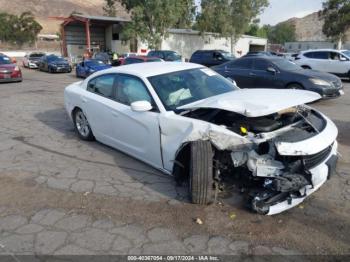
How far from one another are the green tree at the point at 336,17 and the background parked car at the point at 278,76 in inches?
1070

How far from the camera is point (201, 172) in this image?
143 inches

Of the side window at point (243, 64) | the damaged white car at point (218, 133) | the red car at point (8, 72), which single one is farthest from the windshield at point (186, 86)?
the red car at point (8, 72)

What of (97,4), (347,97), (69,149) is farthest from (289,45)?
(97,4)

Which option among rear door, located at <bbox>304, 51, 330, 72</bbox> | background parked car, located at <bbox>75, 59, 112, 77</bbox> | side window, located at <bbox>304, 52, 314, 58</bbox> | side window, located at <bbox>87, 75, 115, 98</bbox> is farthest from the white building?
side window, located at <bbox>87, 75, 115, 98</bbox>

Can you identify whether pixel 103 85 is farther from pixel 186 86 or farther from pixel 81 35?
pixel 81 35

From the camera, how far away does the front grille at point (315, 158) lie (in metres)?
3.42

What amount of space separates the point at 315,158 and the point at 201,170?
120 cm

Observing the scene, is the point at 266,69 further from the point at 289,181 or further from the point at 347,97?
the point at 289,181

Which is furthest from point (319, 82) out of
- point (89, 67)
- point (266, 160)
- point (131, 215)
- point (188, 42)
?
point (188, 42)

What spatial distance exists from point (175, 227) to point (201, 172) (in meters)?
0.64

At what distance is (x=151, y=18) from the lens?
30562mm

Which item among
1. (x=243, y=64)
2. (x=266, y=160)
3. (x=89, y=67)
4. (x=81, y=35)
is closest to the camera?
(x=266, y=160)

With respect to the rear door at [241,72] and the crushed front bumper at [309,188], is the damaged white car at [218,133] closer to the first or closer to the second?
the crushed front bumper at [309,188]

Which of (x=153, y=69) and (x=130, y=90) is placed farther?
(x=153, y=69)
